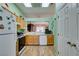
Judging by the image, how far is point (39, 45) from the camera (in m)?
5.06

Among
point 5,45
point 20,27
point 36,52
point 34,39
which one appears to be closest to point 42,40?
point 34,39

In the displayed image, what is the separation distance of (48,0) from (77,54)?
814mm

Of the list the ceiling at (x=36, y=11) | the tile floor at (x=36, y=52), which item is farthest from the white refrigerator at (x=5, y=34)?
the ceiling at (x=36, y=11)

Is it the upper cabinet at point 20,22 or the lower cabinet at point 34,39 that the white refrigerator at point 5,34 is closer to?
the upper cabinet at point 20,22

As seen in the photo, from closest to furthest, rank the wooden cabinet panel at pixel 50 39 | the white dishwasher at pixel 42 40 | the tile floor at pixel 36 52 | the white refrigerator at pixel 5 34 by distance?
the white refrigerator at pixel 5 34 < the tile floor at pixel 36 52 < the white dishwasher at pixel 42 40 < the wooden cabinet panel at pixel 50 39

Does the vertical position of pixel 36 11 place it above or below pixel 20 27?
above

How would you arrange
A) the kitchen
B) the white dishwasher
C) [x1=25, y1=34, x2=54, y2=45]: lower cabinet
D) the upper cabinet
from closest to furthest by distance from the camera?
the kitchen → the upper cabinet → [x1=25, y1=34, x2=54, y2=45]: lower cabinet → the white dishwasher

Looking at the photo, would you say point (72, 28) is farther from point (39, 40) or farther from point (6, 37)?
point (39, 40)

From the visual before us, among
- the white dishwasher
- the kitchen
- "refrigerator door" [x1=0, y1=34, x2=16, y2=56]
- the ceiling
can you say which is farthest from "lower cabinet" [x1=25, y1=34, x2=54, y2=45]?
"refrigerator door" [x1=0, y1=34, x2=16, y2=56]

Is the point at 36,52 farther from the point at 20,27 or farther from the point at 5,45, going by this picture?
the point at 5,45

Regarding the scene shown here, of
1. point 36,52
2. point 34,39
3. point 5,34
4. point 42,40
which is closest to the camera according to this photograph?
point 5,34

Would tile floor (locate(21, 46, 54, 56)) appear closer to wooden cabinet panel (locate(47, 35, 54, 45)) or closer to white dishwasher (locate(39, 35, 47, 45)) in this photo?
white dishwasher (locate(39, 35, 47, 45))

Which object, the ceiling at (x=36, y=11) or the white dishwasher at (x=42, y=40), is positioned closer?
the ceiling at (x=36, y=11)

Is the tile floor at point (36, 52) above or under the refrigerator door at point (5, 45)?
under
